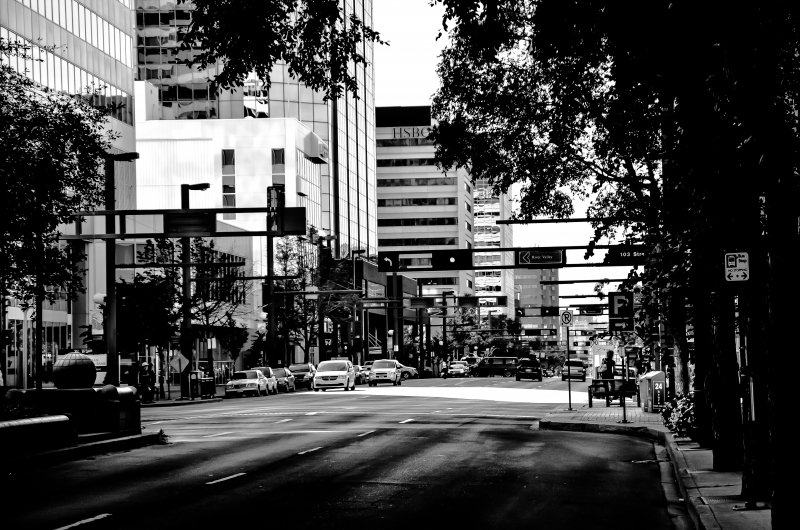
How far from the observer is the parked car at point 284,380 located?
63.2m

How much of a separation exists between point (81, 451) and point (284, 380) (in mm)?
43093


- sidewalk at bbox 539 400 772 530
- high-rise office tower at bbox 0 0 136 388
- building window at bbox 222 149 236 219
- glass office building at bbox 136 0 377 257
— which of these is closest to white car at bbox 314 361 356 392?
high-rise office tower at bbox 0 0 136 388

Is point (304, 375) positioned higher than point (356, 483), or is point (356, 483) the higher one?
point (304, 375)

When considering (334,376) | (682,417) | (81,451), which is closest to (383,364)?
(334,376)

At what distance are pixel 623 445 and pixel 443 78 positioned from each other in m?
8.72

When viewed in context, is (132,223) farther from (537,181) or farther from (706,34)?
(706,34)

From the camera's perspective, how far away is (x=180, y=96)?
372ft

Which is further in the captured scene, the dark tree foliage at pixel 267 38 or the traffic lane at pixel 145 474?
the dark tree foliage at pixel 267 38

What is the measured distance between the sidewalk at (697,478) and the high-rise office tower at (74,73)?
24.5 meters

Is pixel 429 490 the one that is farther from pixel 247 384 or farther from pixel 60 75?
pixel 60 75

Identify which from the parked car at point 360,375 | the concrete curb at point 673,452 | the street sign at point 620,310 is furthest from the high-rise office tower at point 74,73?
the concrete curb at point 673,452

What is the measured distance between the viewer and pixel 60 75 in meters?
58.5

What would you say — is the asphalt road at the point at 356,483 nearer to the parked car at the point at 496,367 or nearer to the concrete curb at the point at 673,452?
the concrete curb at the point at 673,452

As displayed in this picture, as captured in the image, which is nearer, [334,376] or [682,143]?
[682,143]
